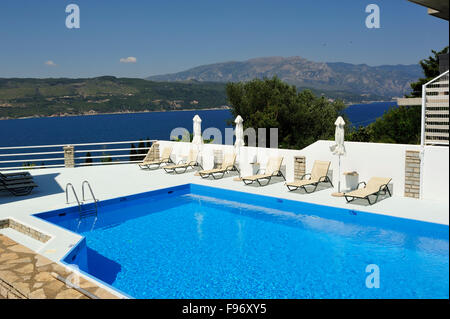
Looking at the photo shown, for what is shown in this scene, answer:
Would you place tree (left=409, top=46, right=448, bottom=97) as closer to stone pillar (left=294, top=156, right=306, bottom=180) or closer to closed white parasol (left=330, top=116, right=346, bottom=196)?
stone pillar (left=294, top=156, right=306, bottom=180)

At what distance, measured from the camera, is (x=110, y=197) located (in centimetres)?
1033

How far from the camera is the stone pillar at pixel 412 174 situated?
936 centimetres

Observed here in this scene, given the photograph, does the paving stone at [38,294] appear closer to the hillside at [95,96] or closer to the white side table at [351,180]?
the white side table at [351,180]

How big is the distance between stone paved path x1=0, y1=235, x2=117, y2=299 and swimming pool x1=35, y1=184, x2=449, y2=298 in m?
0.46

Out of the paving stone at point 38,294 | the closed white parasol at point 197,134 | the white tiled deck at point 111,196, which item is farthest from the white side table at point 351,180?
the paving stone at point 38,294

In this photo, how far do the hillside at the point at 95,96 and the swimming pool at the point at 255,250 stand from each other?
115324 mm

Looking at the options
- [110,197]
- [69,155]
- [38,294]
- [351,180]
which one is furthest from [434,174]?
[69,155]

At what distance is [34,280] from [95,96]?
134 metres

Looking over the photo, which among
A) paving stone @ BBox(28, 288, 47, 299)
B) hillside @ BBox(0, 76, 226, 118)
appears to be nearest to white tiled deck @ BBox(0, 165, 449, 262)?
paving stone @ BBox(28, 288, 47, 299)

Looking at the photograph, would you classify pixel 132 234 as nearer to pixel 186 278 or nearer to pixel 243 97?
pixel 186 278

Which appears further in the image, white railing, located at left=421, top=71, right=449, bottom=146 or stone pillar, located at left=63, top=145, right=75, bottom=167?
stone pillar, located at left=63, top=145, right=75, bottom=167

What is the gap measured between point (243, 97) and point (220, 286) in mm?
23008

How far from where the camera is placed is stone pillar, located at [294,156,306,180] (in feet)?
37.9

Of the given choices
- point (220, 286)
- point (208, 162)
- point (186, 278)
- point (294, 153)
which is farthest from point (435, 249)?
point (208, 162)
